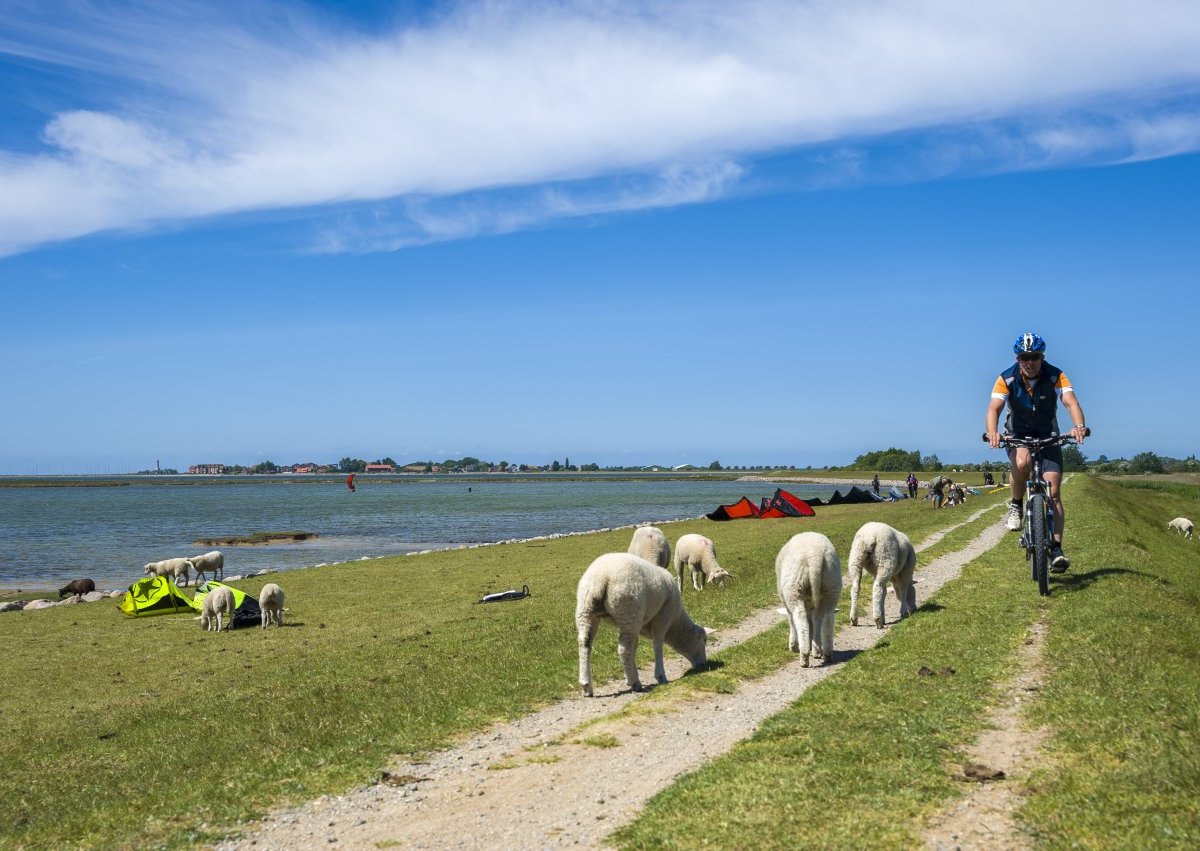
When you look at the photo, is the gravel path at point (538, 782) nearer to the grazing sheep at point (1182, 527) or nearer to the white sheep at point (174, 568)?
the white sheep at point (174, 568)

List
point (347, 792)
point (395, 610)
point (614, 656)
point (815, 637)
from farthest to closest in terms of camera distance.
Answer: point (395, 610), point (614, 656), point (815, 637), point (347, 792)

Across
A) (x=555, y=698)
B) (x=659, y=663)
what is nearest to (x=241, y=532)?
(x=555, y=698)

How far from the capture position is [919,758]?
6.86m

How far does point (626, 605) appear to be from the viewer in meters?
10.4

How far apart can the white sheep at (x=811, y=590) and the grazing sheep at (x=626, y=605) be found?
1381mm

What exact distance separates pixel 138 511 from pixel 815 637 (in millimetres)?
100359

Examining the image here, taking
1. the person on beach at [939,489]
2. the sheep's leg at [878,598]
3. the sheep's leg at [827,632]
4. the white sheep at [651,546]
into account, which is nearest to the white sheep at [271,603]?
the white sheep at [651,546]

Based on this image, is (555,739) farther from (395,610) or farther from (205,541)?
(205,541)

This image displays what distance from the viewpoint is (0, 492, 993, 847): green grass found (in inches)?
311

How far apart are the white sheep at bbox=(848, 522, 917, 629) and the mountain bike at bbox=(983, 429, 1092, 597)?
165 centimetres

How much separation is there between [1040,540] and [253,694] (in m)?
11.2

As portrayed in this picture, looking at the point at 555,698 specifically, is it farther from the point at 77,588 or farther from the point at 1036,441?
the point at 77,588

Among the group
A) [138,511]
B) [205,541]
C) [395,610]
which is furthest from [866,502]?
[138,511]

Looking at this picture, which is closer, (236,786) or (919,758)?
(919,758)
